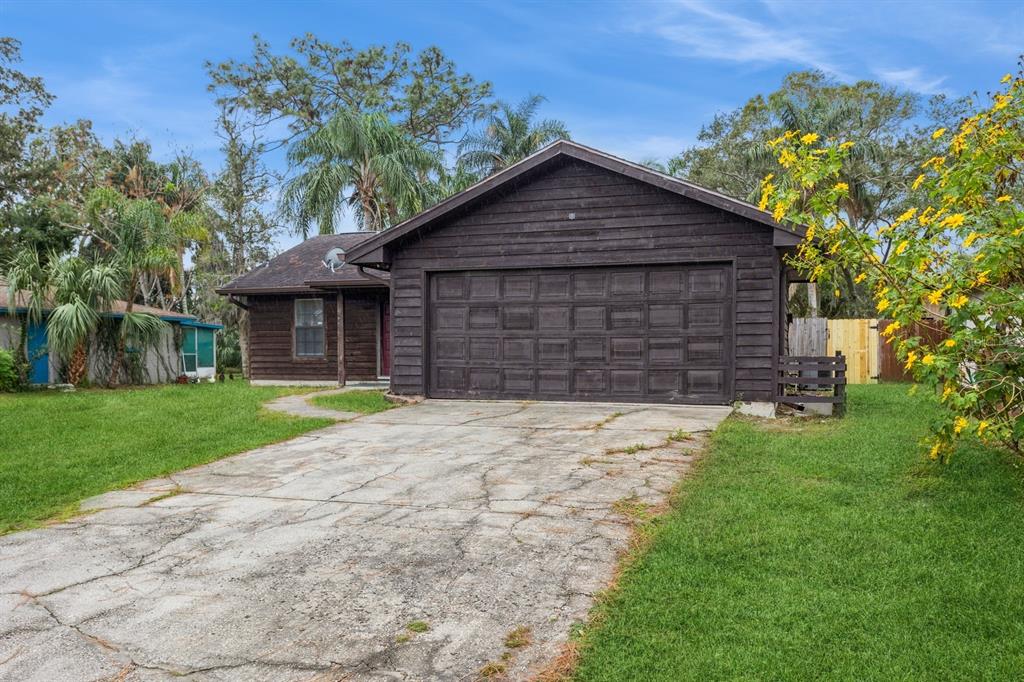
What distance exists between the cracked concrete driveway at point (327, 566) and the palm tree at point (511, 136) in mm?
23692

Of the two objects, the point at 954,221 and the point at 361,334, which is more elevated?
the point at 954,221

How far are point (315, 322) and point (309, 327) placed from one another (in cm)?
20

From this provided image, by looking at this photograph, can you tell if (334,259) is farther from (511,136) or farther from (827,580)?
(827,580)

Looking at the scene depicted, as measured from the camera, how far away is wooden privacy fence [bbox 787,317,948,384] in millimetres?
19125

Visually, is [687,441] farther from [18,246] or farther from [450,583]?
[18,246]

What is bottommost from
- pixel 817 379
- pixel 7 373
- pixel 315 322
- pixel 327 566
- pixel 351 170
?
pixel 327 566

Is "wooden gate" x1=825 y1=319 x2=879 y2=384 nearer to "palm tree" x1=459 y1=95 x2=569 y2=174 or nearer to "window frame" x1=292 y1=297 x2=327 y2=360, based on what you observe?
"window frame" x1=292 y1=297 x2=327 y2=360

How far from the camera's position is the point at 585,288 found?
12.3 m

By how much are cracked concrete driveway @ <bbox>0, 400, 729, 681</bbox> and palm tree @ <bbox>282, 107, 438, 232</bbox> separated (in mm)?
19073

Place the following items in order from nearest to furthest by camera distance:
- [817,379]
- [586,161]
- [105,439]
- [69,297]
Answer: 1. [105,439]
2. [817,379]
3. [586,161]
4. [69,297]

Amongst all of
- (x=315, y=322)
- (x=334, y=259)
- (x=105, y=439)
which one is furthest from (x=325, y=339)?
(x=105, y=439)

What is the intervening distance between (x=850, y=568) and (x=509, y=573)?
1.97 m

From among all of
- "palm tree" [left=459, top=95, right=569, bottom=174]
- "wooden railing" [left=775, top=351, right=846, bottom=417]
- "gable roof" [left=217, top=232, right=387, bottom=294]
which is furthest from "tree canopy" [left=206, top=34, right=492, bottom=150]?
"wooden railing" [left=775, top=351, right=846, bottom=417]

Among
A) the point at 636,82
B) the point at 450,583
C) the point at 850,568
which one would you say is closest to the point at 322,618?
the point at 450,583
